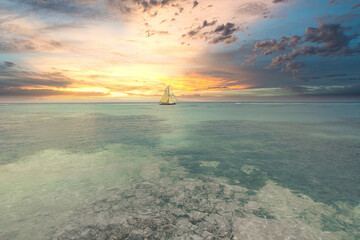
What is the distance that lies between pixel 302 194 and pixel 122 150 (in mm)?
12427

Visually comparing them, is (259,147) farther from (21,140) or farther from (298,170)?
(21,140)

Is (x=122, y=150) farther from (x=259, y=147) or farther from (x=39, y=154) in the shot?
(x=259, y=147)

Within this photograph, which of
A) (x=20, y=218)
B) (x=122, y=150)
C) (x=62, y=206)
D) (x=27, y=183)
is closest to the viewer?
(x=20, y=218)

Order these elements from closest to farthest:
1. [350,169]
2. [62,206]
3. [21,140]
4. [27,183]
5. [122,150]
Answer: [62,206], [27,183], [350,169], [122,150], [21,140]

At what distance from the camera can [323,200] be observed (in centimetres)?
A: 734

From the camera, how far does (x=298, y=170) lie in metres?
10.7

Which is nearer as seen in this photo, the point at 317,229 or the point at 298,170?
the point at 317,229

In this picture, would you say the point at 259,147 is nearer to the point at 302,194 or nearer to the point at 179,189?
the point at 302,194

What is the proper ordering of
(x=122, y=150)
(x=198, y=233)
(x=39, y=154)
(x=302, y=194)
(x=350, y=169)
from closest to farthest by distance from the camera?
(x=198, y=233)
(x=302, y=194)
(x=350, y=169)
(x=39, y=154)
(x=122, y=150)

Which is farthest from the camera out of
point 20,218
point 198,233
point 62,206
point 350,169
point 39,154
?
point 39,154

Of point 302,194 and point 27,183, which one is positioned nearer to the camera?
point 302,194

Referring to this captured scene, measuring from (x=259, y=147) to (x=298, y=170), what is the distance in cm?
545

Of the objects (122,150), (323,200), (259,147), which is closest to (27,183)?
(122,150)

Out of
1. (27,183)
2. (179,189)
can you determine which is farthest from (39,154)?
(179,189)
